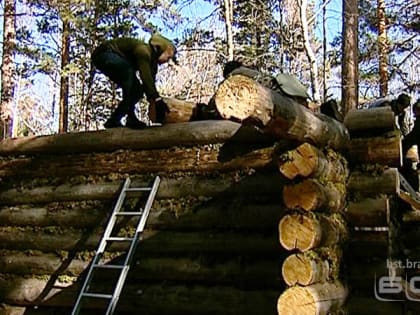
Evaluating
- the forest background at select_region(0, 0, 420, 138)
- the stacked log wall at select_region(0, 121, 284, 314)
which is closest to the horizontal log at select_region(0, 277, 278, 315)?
the stacked log wall at select_region(0, 121, 284, 314)

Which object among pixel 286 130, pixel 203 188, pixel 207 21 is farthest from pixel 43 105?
pixel 286 130

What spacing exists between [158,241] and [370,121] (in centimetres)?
245

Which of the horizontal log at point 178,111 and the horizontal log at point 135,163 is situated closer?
the horizontal log at point 135,163

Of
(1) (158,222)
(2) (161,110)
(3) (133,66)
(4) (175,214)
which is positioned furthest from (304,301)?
(3) (133,66)

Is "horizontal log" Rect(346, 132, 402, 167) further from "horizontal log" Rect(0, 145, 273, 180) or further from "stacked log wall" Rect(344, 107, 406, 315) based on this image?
"horizontal log" Rect(0, 145, 273, 180)

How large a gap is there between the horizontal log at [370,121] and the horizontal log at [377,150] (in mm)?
82

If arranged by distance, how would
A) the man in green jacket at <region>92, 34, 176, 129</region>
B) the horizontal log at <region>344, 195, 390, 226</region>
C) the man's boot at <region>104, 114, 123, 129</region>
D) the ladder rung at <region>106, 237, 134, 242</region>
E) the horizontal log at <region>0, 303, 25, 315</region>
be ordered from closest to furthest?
the horizontal log at <region>344, 195, 390, 226</region> < the ladder rung at <region>106, 237, 134, 242</region> < the man in green jacket at <region>92, 34, 176, 129</region> < the horizontal log at <region>0, 303, 25, 315</region> < the man's boot at <region>104, 114, 123, 129</region>

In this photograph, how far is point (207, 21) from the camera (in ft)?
59.3

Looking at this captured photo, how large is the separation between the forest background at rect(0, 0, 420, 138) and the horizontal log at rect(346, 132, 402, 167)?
10670mm

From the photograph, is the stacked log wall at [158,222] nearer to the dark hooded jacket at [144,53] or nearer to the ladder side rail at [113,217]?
the ladder side rail at [113,217]

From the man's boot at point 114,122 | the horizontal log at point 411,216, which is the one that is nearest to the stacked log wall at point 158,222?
the man's boot at point 114,122

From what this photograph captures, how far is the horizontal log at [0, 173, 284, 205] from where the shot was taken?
5.57m

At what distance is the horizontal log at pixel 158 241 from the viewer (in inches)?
214

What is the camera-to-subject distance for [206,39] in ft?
59.4
